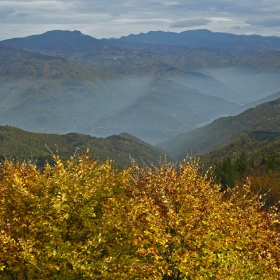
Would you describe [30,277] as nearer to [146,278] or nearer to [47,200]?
[47,200]

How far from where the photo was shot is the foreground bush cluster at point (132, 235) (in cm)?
2119

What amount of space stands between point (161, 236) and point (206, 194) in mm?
7585

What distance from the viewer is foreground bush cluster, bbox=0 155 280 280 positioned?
2119cm

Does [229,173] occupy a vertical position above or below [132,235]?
below

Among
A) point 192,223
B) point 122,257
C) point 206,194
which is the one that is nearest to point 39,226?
point 122,257

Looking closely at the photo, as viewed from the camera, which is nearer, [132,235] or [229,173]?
[132,235]

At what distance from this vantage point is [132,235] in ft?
79.9

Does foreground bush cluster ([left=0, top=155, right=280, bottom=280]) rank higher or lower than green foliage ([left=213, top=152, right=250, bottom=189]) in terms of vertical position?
higher

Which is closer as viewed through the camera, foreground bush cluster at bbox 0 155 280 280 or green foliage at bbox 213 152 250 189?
foreground bush cluster at bbox 0 155 280 280

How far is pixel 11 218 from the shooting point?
26703 millimetres

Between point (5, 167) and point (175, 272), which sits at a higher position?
point (5, 167)

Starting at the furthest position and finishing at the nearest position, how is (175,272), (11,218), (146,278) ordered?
(11,218) < (175,272) < (146,278)

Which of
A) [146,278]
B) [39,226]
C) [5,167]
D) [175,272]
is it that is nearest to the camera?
[146,278]

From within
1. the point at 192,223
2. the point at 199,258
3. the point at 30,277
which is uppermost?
the point at 192,223
